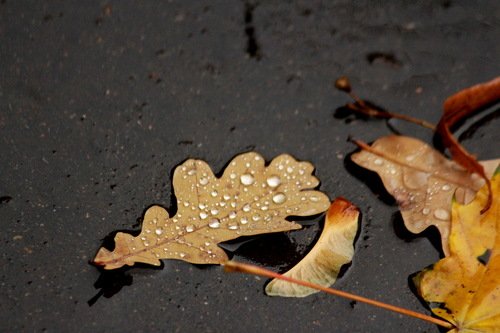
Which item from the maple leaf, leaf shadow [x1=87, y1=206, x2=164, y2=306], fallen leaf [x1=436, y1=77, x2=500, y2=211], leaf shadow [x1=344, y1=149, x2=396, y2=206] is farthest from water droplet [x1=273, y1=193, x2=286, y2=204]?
fallen leaf [x1=436, y1=77, x2=500, y2=211]

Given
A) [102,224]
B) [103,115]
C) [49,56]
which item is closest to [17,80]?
[49,56]

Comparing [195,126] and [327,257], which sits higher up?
[195,126]

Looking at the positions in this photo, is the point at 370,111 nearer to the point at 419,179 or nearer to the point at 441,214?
the point at 419,179

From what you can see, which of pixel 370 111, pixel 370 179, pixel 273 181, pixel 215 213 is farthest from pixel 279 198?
pixel 370 111

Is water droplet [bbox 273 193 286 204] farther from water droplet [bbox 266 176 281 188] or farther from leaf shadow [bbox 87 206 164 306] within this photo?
leaf shadow [bbox 87 206 164 306]

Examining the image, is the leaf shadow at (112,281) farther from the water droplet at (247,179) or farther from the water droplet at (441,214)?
the water droplet at (441,214)

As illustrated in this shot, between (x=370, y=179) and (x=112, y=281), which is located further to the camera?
(x=370, y=179)

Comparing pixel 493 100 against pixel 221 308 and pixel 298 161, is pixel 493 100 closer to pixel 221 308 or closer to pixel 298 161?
pixel 298 161
